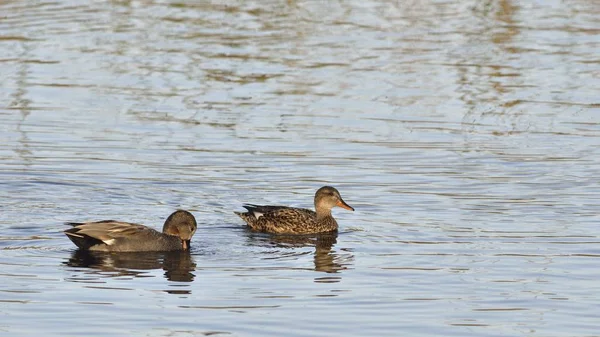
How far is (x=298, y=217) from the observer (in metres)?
14.5

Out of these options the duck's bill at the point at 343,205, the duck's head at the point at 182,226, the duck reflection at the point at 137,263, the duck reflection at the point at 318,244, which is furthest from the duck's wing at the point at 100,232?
the duck's bill at the point at 343,205

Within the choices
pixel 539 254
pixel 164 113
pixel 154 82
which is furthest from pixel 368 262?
pixel 154 82

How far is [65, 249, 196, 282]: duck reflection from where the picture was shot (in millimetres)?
12335

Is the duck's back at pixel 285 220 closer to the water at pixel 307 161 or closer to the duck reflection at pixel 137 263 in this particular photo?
the water at pixel 307 161

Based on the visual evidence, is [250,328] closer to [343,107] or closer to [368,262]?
[368,262]

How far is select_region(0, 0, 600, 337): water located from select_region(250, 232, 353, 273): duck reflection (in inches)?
1.7

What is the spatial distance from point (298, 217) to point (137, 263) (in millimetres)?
2111

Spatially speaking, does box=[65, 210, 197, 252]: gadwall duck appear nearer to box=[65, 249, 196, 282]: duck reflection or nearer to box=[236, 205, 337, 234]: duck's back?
box=[65, 249, 196, 282]: duck reflection

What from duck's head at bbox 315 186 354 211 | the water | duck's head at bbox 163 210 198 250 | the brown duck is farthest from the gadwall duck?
duck's head at bbox 315 186 354 211

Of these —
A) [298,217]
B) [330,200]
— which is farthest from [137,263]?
[330,200]

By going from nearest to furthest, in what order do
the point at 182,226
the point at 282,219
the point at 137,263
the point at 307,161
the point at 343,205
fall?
the point at 137,263
the point at 182,226
the point at 282,219
the point at 343,205
the point at 307,161

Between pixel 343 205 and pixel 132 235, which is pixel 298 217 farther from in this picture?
pixel 132 235

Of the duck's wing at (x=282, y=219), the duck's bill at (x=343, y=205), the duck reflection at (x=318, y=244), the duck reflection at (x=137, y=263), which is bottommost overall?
the duck reflection at (x=318, y=244)

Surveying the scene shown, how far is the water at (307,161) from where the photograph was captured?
1093cm
